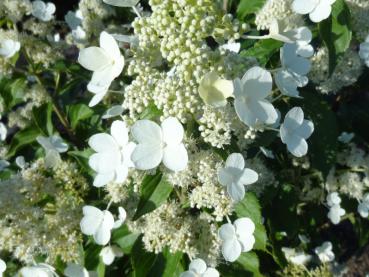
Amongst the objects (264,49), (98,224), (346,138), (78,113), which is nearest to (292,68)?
(264,49)

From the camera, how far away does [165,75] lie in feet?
5.37

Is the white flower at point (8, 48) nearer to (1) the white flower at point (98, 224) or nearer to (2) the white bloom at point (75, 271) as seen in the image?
(1) the white flower at point (98, 224)

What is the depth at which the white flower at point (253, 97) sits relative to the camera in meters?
1.50

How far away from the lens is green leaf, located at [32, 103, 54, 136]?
295 cm

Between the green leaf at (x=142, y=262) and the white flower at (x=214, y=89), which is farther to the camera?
the green leaf at (x=142, y=262)

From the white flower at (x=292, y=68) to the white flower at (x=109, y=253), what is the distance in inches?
46.6

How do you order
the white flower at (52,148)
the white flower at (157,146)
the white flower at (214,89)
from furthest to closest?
the white flower at (52,148), the white flower at (157,146), the white flower at (214,89)

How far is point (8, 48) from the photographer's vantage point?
2695mm

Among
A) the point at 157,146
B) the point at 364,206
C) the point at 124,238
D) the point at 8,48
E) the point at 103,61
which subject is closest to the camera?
the point at 157,146

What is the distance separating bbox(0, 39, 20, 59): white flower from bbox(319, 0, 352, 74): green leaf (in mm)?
1655

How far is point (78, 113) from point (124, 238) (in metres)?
0.94

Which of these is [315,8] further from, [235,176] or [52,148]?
[52,148]

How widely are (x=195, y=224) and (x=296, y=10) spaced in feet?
3.29

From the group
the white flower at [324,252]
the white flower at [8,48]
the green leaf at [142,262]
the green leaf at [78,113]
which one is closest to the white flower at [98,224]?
the green leaf at [142,262]
